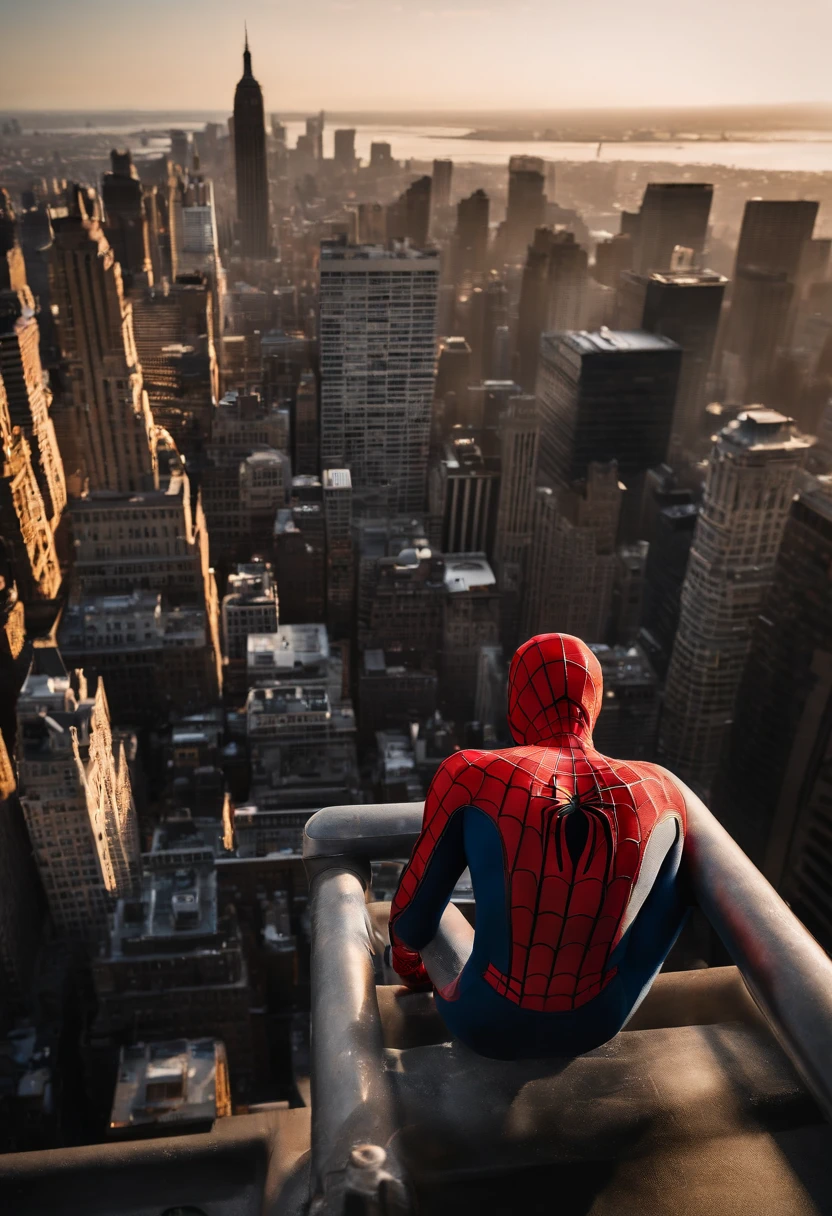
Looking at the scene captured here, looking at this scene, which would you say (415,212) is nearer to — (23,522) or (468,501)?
(468,501)

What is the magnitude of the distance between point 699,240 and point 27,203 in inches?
731

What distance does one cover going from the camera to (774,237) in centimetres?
2386

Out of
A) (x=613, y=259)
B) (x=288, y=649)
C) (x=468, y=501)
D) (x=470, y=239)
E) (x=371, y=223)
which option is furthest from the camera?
(x=470, y=239)

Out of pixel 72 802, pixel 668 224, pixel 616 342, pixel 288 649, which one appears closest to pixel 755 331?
pixel 616 342

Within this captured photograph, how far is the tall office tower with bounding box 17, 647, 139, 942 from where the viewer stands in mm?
9945

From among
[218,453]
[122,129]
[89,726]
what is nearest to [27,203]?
[218,453]

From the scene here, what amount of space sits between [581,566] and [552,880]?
1548 cm

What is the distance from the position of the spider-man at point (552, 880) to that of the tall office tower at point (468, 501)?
57.8ft

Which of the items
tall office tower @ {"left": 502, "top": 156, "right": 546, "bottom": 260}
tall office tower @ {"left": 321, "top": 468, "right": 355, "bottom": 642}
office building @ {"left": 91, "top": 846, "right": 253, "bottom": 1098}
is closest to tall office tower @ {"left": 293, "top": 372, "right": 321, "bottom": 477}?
tall office tower @ {"left": 321, "top": 468, "right": 355, "bottom": 642}

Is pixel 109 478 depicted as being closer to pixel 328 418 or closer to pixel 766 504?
pixel 328 418

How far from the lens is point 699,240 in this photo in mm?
26000

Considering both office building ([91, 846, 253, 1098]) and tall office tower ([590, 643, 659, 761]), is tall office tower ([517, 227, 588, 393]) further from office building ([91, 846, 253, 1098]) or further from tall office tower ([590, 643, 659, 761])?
office building ([91, 846, 253, 1098])

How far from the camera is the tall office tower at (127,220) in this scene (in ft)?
93.0

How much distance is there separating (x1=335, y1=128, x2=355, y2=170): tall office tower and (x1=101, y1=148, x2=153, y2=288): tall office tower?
20.6ft
